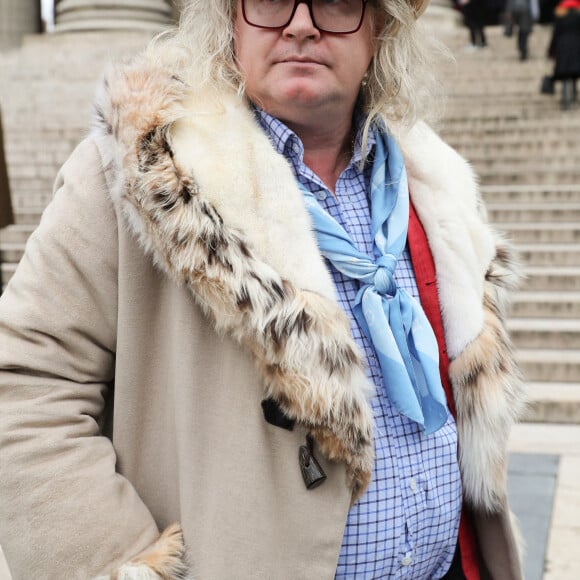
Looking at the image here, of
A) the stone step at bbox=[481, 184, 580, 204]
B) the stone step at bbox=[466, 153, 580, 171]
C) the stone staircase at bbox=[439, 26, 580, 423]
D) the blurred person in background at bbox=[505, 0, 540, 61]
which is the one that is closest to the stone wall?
the stone staircase at bbox=[439, 26, 580, 423]

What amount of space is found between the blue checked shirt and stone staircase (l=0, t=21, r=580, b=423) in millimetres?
563

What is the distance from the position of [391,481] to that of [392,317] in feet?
1.03

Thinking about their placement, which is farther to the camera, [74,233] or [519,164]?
[519,164]

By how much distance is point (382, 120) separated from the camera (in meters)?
1.88

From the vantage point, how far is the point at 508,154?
28.2 ft

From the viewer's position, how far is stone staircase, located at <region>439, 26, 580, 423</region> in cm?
543

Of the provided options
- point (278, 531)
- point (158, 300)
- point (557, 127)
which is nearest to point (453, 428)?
point (278, 531)

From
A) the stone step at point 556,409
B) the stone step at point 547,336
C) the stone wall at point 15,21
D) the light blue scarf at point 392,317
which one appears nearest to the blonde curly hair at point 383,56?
the light blue scarf at point 392,317

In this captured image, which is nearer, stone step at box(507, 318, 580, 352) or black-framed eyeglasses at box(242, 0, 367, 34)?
black-framed eyeglasses at box(242, 0, 367, 34)

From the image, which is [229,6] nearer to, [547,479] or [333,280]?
[333,280]

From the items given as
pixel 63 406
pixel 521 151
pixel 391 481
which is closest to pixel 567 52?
pixel 521 151

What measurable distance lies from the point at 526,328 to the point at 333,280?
14.8 feet

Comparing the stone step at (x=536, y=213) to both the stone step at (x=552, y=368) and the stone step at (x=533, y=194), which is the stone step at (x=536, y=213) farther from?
the stone step at (x=552, y=368)

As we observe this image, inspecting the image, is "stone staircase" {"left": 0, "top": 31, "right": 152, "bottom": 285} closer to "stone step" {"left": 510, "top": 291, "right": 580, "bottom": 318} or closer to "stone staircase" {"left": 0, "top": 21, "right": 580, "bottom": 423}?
"stone staircase" {"left": 0, "top": 21, "right": 580, "bottom": 423}
